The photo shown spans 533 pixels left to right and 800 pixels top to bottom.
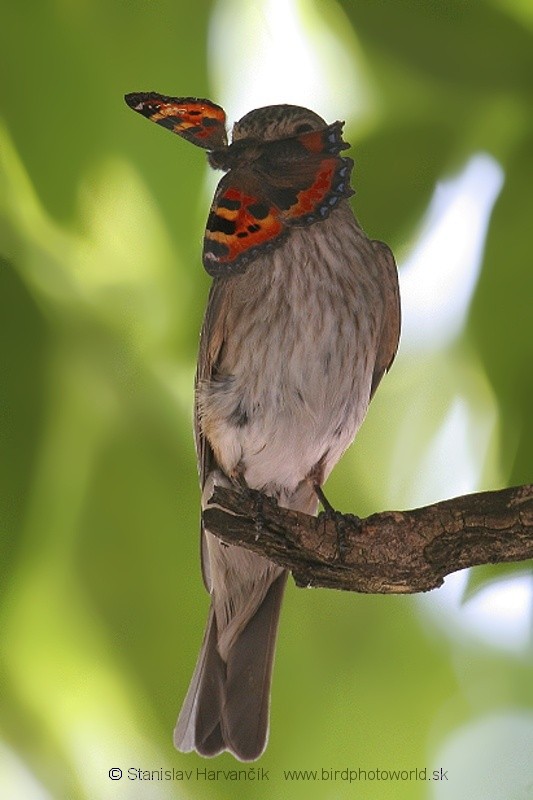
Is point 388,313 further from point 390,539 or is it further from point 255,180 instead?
point 390,539

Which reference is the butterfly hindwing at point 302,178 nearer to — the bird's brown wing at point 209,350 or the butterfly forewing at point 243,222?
the butterfly forewing at point 243,222

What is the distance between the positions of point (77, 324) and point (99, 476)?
0.26m

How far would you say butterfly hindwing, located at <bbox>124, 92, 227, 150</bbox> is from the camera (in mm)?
1610

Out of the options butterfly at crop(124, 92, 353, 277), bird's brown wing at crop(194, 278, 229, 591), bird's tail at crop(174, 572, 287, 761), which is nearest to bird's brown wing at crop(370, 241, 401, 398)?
butterfly at crop(124, 92, 353, 277)

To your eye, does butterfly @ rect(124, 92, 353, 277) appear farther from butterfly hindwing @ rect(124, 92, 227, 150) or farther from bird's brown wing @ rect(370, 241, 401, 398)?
bird's brown wing @ rect(370, 241, 401, 398)

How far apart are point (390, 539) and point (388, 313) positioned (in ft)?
1.32

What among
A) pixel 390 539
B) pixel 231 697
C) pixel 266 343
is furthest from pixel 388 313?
pixel 231 697

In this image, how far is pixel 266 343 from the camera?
1.52 meters

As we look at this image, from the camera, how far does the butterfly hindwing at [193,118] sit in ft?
5.28

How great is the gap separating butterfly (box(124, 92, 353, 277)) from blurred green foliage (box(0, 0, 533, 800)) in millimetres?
68

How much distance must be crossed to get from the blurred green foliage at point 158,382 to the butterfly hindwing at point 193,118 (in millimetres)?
55

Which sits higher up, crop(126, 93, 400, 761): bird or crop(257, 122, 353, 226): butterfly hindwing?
crop(257, 122, 353, 226): butterfly hindwing

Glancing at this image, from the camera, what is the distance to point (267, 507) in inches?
55.8

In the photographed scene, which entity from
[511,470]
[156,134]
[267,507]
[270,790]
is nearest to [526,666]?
[511,470]
